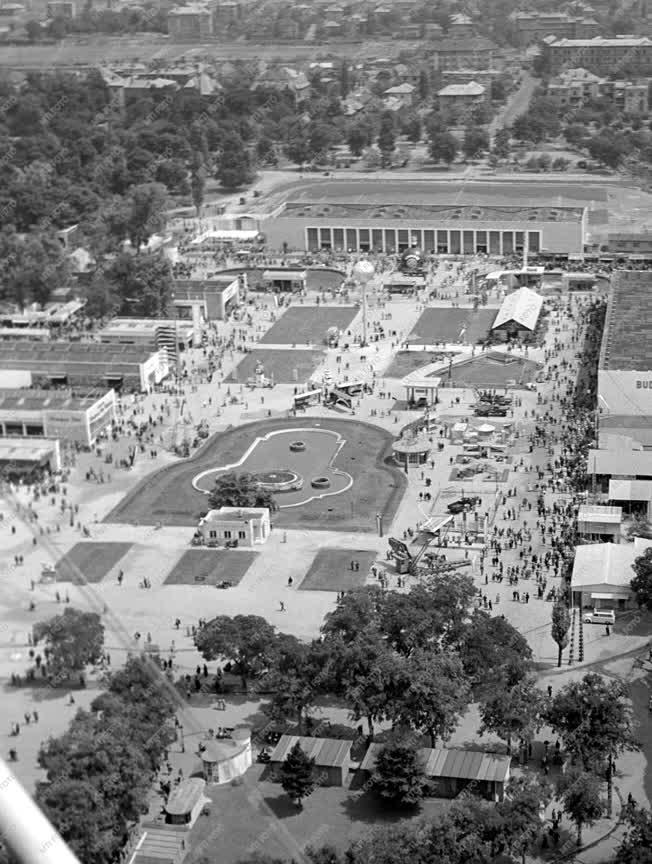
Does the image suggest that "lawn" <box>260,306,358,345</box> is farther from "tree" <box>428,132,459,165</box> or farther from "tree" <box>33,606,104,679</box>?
"tree" <box>428,132,459,165</box>

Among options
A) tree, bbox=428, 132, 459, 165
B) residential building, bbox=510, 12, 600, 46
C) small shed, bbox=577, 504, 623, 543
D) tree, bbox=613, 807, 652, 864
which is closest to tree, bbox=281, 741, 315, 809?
tree, bbox=613, 807, 652, 864

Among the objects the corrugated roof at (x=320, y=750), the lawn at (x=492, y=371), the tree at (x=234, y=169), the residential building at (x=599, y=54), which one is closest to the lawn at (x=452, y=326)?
the lawn at (x=492, y=371)

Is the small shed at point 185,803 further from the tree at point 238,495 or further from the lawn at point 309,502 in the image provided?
the tree at point 238,495

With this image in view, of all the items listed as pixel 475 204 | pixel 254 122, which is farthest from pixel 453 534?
pixel 254 122

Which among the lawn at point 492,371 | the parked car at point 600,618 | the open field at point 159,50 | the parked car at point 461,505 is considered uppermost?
the parked car at point 600,618

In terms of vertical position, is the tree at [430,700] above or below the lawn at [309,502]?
above

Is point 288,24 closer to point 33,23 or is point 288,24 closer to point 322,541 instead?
point 33,23

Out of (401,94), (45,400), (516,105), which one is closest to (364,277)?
(45,400)
